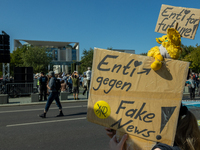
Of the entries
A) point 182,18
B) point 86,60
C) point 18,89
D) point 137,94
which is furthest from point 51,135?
point 86,60

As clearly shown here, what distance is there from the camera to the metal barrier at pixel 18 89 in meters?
13.4

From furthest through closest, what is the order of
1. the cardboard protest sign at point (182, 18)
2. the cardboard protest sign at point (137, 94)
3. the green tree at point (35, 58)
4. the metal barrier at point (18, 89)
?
1. the green tree at point (35, 58)
2. the metal barrier at point (18, 89)
3. the cardboard protest sign at point (182, 18)
4. the cardboard protest sign at point (137, 94)

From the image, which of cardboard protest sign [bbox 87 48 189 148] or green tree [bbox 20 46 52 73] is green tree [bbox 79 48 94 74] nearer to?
green tree [bbox 20 46 52 73]

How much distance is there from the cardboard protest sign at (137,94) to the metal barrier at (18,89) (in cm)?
1331

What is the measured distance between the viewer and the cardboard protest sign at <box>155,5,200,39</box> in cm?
196

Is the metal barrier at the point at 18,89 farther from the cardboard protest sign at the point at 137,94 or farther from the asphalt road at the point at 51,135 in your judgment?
the cardboard protest sign at the point at 137,94

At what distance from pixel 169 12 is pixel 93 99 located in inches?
51.3

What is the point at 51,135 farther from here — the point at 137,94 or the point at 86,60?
the point at 86,60

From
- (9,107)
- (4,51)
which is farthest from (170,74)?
(4,51)

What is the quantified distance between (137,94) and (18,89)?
1383 centimetres

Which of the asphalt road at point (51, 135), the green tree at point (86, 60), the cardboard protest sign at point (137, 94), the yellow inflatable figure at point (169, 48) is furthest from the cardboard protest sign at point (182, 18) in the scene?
the green tree at point (86, 60)

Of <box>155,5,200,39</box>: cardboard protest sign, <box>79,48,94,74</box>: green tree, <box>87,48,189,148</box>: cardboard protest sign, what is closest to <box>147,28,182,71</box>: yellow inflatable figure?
Answer: <box>87,48,189,148</box>: cardboard protest sign

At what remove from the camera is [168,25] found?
2088 millimetres

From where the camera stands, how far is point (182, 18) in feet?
6.55
